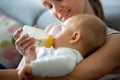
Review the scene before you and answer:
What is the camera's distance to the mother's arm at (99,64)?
3.55 feet

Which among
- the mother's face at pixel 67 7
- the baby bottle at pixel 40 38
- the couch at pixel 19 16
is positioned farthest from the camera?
the couch at pixel 19 16

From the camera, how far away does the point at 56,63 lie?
40.5 inches

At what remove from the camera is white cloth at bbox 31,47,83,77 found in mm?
1027

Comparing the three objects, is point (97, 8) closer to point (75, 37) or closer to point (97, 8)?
point (97, 8)

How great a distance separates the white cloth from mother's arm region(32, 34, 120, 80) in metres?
0.03

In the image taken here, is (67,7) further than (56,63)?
Yes

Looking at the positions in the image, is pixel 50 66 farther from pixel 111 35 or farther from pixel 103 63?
pixel 111 35

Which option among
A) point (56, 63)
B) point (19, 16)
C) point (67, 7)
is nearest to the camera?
point (56, 63)

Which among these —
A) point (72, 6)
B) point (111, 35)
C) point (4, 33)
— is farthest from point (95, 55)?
point (4, 33)

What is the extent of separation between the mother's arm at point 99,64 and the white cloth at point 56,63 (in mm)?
Answer: 32

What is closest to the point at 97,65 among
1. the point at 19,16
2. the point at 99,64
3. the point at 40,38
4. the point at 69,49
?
the point at 99,64

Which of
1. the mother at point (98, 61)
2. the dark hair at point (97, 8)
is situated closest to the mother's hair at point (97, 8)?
the dark hair at point (97, 8)

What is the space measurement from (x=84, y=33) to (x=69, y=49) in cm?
8

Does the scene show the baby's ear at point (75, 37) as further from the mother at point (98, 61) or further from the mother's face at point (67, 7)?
the mother's face at point (67, 7)
